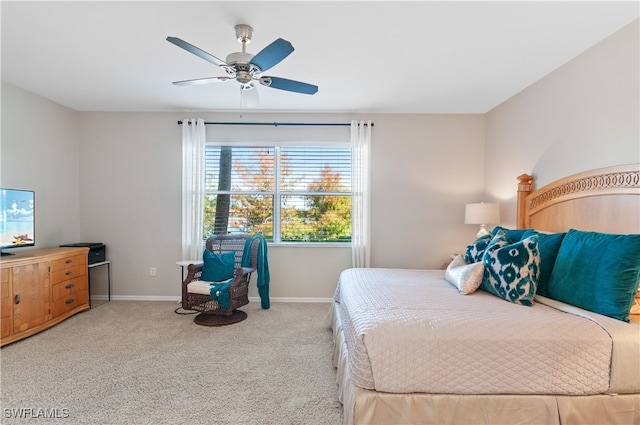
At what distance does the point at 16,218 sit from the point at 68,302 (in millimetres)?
1018

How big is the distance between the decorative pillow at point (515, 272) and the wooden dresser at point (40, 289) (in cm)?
398

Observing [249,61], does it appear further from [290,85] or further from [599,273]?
[599,273]

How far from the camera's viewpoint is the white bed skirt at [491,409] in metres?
1.56

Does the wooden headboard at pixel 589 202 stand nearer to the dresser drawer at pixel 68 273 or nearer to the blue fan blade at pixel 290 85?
the blue fan blade at pixel 290 85

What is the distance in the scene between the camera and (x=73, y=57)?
2662mm

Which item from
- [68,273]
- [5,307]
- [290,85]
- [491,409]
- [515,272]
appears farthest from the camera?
[68,273]

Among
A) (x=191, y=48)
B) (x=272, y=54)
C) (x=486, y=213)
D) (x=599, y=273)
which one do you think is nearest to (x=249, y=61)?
(x=272, y=54)

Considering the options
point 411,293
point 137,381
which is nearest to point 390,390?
point 411,293

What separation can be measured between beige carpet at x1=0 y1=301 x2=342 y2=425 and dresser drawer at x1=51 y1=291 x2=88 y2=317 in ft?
0.49

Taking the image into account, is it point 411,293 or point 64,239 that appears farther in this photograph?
point 64,239

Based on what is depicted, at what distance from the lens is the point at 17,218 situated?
124 inches

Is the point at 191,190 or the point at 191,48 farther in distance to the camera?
A: the point at 191,190

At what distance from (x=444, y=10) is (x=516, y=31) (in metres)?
0.64

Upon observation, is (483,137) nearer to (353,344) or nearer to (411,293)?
(411,293)
